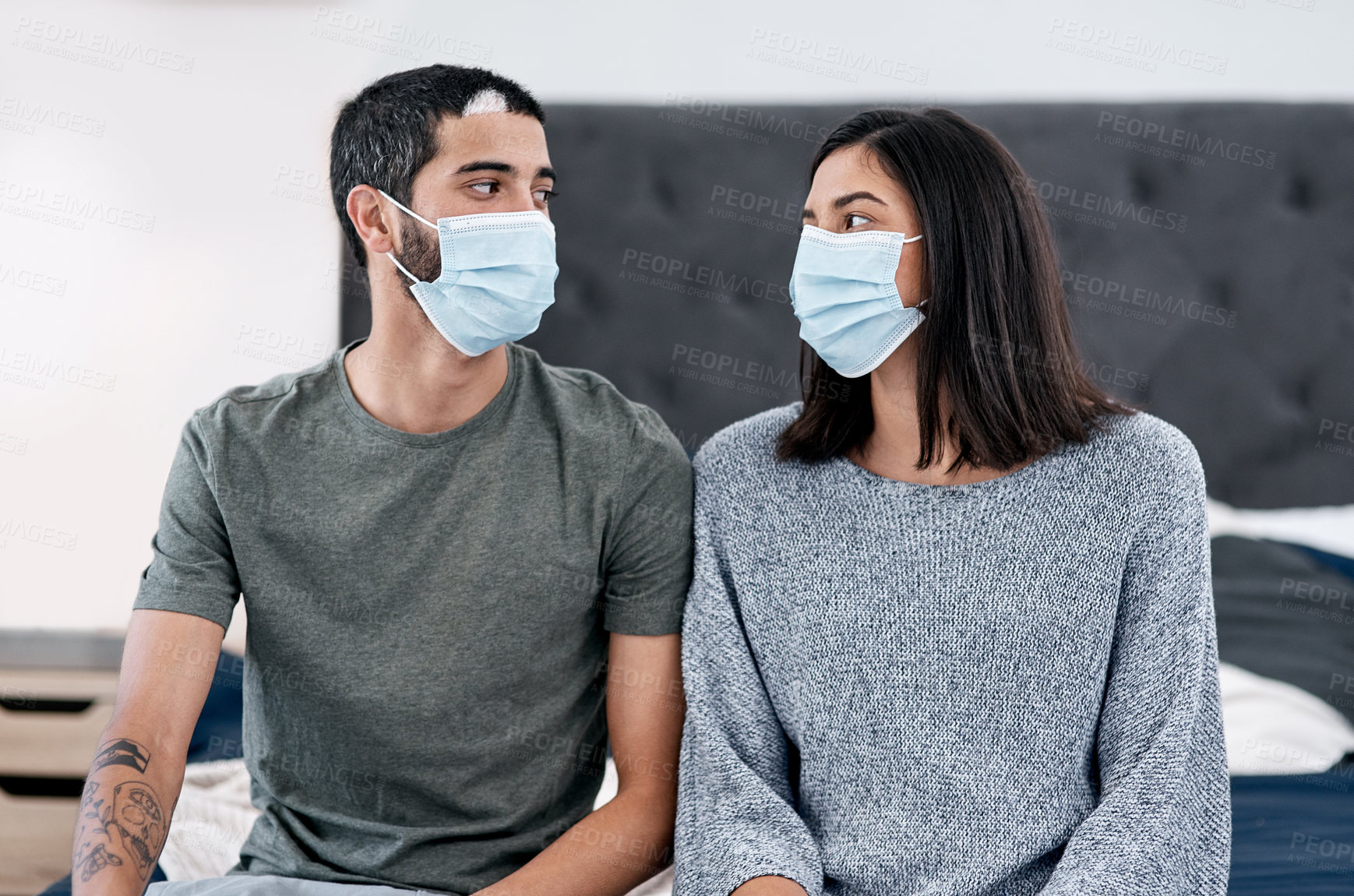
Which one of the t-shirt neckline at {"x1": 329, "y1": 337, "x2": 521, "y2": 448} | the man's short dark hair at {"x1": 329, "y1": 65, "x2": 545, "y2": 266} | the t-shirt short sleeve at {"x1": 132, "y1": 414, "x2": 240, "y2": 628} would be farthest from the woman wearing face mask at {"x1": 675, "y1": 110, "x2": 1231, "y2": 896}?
the t-shirt short sleeve at {"x1": 132, "y1": 414, "x2": 240, "y2": 628}

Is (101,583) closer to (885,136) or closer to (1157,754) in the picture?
(885,136)

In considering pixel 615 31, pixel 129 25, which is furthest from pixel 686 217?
pixel 129 25

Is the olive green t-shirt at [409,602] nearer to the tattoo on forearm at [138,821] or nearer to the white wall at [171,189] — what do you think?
the tattoo on forearm at [138,821]

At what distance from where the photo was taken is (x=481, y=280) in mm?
1241

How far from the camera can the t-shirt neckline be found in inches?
47.9

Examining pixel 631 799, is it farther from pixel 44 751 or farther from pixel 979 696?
pixel 44 751

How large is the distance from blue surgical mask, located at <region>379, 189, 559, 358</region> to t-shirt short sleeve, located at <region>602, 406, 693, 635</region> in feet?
0.70

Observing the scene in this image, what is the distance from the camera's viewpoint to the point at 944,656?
1099 mm

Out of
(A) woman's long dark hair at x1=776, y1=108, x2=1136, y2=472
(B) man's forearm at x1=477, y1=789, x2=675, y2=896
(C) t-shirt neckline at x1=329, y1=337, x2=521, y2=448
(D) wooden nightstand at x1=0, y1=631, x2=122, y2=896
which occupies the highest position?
(A) woman's long dark hair at x1=776, y1=108, x2=1136, y2=472

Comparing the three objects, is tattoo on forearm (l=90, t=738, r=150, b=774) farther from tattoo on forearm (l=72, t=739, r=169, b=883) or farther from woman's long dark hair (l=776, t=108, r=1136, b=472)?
woman's long dark hair (l=776, t=108, r=1136, b=472)

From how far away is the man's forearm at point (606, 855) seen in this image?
3.58 ft

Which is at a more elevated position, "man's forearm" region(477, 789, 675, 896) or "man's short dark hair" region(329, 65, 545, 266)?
"man's short dark hair" region(329, 65, 545, 266)

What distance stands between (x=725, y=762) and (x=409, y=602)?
0.40 metres

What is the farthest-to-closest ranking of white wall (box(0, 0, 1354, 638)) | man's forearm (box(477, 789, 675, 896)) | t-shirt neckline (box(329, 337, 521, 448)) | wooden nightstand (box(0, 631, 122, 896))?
white wall (box(0, 0, 1354, 638)) → wooden nightstand (box(0, 631, 122, 896)) → t-shirt neckline (box(329, 337, 521, 448)) → man's forearm (box(477, 789, 675, 896))
